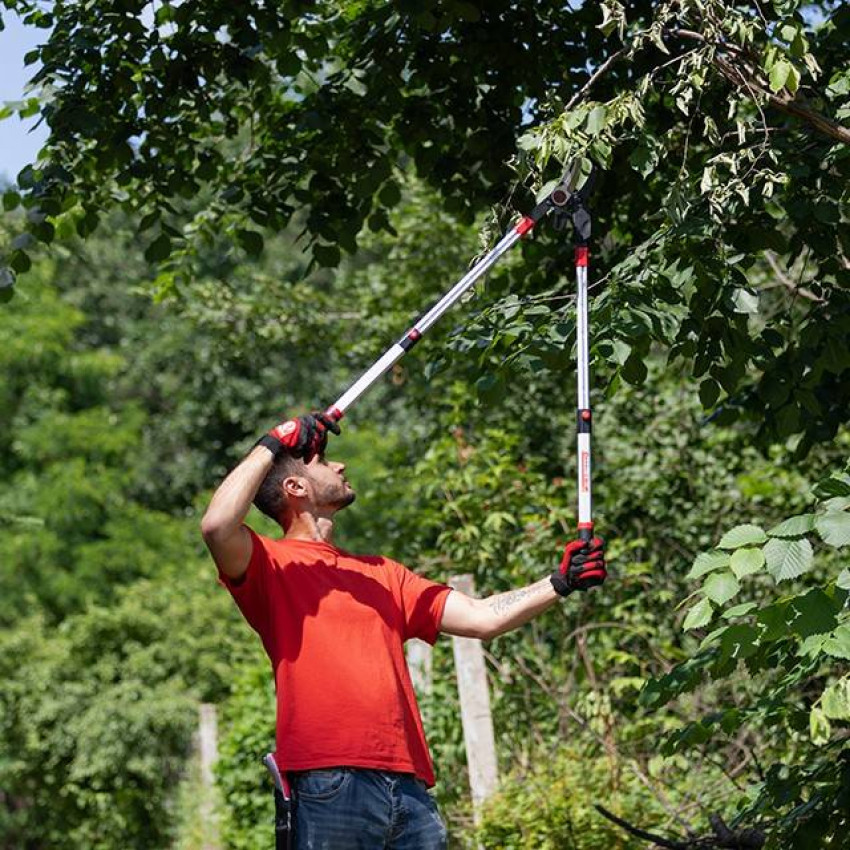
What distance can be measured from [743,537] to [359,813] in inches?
45.3

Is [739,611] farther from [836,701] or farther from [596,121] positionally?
[596,121]

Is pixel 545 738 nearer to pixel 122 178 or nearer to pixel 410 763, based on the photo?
pixel 122 178

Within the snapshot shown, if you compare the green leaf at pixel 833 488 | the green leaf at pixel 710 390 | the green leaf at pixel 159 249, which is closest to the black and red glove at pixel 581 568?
the green leaf at pixel 833 488

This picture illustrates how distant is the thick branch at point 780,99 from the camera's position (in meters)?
4.37

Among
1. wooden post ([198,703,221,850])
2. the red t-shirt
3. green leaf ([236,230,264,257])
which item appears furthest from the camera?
wooden post ([198,703,221,850])

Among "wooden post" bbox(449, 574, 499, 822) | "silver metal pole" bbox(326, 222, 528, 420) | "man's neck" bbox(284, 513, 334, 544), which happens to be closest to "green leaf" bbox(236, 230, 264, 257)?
"wooden post" bbox(449, 574, 499, 822)

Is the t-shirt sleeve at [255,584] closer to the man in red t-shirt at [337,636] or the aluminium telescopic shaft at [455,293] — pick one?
the man in red t-shirt at [337,636]

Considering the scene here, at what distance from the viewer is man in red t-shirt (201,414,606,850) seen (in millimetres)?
3885

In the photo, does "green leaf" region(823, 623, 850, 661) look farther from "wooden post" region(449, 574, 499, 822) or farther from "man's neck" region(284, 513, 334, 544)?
"wooden post" region(449, 574, 499, 822)

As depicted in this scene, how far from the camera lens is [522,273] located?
6.39m

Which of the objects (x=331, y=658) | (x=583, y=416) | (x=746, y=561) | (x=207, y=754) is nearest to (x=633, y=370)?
(x=583, y=416)

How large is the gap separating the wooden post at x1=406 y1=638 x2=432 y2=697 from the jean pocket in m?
4.50

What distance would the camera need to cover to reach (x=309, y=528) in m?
4.30

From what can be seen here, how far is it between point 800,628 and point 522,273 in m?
3.03
